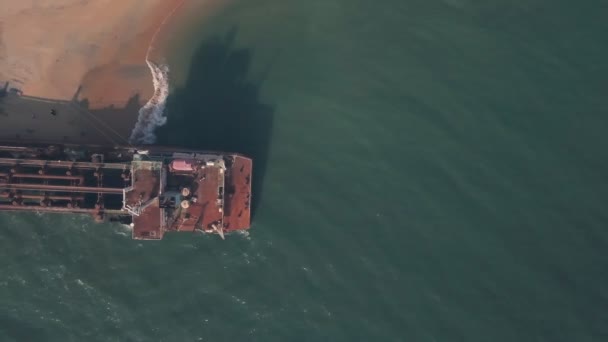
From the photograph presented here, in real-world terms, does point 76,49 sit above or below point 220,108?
above

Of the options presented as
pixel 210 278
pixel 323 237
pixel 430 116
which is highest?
pixel 430 116

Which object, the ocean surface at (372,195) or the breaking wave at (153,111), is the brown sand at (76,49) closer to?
the breaking wave at (153,111)

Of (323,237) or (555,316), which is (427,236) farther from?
(555,316)

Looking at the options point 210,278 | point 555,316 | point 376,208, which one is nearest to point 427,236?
point 376,208

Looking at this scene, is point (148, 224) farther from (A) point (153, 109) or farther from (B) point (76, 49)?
(B) point (76, 49)

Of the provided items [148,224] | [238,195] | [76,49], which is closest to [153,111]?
[76,49]
